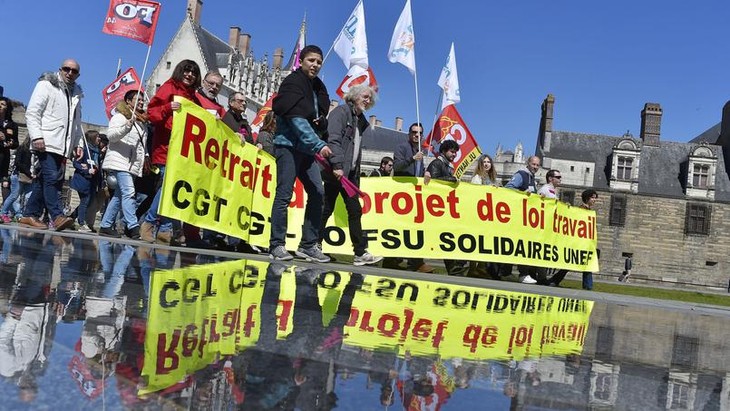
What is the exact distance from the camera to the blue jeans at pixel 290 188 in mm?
5891

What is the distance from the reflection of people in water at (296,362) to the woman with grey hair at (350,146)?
3.78 m

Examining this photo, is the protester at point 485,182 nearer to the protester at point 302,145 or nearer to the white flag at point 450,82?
the protester at point 302,145

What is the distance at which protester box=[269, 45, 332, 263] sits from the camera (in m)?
5.71

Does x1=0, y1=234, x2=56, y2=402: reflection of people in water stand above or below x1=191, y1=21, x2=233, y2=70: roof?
below

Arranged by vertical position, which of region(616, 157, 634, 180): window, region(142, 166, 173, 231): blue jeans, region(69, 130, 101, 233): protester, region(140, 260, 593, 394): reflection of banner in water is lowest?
region(140, 260, 593, 394): reflection of banner in water

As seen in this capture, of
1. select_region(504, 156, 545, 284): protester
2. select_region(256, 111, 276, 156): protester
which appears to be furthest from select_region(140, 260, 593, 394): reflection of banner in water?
select_region(504, 156, 545, 284): protester

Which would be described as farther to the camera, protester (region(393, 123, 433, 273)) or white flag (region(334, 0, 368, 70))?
white flag (region(334, 0, 368, 70))

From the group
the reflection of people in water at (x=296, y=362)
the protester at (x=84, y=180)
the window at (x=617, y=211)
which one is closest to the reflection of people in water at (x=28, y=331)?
the reflection of people in water at (x=296, y=362)

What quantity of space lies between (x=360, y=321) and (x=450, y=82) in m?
13.5

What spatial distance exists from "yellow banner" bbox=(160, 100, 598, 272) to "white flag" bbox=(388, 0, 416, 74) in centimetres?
424

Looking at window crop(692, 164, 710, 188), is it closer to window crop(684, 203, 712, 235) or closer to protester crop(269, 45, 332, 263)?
window crop(684, 203, 712, 235)

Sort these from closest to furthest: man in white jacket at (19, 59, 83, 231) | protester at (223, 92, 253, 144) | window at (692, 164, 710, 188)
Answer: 1. man in white jacket at (19, 59, 83, 231)
2. protester at (223, 92, 253, 144)
3. window at (692, 164, 710, 188)

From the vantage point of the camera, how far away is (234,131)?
23.9ft

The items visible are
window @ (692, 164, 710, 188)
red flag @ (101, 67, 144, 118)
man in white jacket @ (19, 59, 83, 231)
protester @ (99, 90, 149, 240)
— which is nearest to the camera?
man in white jacket @ (19, 59, 83, 231)
